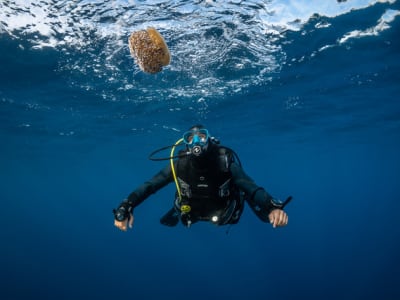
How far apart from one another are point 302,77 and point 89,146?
88.1 ft

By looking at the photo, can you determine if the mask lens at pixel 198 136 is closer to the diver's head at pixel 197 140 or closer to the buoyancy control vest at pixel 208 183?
the diver's head at pixel 197 140

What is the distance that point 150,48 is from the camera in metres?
4.19

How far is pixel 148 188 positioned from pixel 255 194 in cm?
227

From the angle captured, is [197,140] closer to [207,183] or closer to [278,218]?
[207,183]

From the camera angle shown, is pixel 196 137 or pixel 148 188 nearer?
pixel 196 137

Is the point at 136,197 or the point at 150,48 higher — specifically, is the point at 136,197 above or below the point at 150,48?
below

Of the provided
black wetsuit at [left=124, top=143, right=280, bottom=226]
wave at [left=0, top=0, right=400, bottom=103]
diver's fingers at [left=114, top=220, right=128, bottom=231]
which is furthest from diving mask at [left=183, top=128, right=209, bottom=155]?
wave at [left=0, top=0, right=400, bottom=103]

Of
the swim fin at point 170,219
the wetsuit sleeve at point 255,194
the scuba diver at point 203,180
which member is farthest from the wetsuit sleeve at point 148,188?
the swim fin at point 170,219

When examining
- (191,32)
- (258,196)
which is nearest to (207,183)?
(258,196)

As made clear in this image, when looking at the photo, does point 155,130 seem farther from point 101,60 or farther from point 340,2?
point 340,2

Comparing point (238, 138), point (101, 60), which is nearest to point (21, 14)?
point (101, 60)

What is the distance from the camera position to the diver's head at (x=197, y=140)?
5.32 meters

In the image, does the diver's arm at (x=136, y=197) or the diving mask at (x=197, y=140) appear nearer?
the diver's arm at (x=136, y=197)

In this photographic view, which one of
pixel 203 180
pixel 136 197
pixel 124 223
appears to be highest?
pixel 203 180
